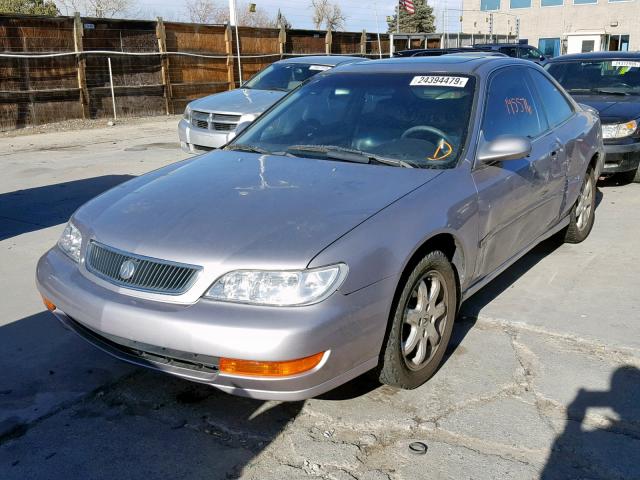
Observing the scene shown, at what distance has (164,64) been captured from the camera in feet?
56.9

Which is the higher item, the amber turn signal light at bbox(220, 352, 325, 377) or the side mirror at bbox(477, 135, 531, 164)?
Answer: the side mirror at bbox(477, 135, 531, 164)

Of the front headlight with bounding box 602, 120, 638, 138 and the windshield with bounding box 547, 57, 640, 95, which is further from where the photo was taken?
the windshield with bounding box 547, 57, 640, 95

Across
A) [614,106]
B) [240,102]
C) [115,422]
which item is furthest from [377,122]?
[240,102]

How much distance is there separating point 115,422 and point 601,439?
2.23 m

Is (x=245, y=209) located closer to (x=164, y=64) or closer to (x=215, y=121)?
(x=215, y=121)

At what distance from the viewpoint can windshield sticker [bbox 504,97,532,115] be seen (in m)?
4.20

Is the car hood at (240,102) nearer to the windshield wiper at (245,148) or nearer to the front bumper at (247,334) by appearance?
the windshield wiper at (245,148)

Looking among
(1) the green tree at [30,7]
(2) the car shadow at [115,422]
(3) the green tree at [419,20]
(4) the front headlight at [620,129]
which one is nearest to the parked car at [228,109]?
(4) the front headlight at [620,129]

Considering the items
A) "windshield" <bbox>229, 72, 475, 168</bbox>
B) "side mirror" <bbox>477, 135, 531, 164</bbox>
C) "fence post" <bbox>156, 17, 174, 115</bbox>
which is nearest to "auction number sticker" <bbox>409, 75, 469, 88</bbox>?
"windshield" <bbox>229, 72, 475, 168</bbox>

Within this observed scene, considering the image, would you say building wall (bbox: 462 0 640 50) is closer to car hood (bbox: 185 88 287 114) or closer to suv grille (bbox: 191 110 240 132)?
car hood (bbox: 185 88 287 114)

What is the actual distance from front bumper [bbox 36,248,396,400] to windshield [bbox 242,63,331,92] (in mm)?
8132

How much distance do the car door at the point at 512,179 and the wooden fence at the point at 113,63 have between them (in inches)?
503

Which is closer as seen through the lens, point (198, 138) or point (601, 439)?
point (601, 439)

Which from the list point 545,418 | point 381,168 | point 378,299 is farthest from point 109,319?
point 545,418
